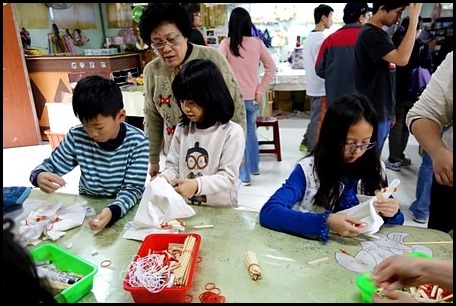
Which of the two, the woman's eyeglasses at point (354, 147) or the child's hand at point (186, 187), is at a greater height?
the woman's eyeglasses at point (354, 147)

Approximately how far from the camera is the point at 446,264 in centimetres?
67

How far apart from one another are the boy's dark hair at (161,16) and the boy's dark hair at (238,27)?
130cm

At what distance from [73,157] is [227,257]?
2.58ft

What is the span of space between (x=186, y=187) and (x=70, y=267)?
16.5 inches

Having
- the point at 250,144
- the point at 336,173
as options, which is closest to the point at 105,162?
the point at 336,173

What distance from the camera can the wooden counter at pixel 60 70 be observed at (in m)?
3.95

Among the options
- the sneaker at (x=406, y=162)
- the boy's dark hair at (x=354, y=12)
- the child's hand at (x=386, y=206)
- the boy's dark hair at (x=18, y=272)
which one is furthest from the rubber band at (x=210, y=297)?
the sneaker at (x=406, y=162)

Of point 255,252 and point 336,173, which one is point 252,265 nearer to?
point 255,252

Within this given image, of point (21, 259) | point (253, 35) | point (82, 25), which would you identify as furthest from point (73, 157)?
point (82, 25)

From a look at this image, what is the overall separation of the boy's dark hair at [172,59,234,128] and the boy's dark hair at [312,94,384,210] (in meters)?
0.38

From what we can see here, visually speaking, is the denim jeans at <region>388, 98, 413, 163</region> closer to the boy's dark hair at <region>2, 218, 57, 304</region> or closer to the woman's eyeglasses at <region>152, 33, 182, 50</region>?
the woman's eyeglasses at <region>152, 33, 182, 50</region>

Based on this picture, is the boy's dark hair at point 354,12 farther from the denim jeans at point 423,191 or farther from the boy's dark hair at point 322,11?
the denim jeans at point 423,191

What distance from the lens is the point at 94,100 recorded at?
119cm

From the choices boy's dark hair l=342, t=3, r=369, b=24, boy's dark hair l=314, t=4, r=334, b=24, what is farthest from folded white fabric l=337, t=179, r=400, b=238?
boy's dark hair l=314, t=4, r=334, b=24
